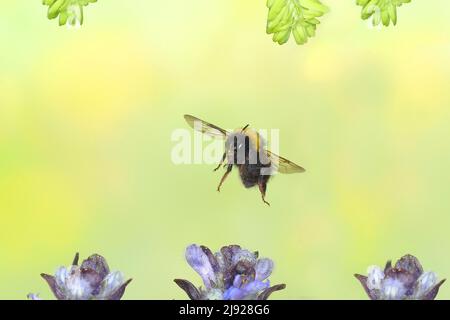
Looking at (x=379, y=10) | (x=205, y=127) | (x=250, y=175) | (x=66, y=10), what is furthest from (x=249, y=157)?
(x=66, y=10)

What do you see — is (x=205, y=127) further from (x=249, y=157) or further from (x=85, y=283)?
(x=85, y=283)

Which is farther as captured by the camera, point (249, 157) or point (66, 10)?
point (249, 157)

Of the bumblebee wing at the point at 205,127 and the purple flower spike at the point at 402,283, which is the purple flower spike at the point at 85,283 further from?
the purple flower spike at the point at 402,283

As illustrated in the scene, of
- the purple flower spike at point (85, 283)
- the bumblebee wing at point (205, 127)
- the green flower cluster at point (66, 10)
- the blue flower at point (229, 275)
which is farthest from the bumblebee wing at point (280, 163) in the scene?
the green flower cluster at point (66, 10)

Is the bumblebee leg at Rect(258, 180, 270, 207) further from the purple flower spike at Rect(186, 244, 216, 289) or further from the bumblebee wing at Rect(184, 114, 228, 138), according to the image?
the purple flower spike at Rect(186, 244, 216, 289)

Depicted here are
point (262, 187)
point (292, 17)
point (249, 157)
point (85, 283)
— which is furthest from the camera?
point (262, 187)

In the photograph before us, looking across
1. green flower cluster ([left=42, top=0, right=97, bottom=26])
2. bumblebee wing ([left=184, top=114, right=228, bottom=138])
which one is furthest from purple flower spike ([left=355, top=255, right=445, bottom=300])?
green flower cluster ([left=42, top=0, right=97, bottom=26])

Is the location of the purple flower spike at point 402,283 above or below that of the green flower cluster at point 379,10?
below
